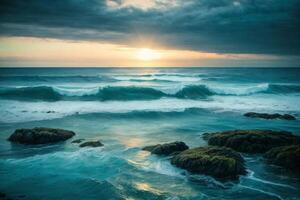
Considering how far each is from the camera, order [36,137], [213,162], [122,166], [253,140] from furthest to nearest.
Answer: [36,137]
[253,140]
[122,166]
[213,162]

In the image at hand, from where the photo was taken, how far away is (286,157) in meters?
10.1

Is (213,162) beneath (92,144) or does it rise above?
above

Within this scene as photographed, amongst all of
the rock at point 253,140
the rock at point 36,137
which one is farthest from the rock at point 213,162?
the rock at point 36,137

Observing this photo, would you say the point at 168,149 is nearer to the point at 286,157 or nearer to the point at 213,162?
the point at 213,162

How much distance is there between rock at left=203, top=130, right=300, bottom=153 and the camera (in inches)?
464

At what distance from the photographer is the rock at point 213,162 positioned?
9.16 m

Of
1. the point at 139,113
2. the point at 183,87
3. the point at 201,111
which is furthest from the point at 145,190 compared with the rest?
the point at 183,87

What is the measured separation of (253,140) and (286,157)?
6.62ft

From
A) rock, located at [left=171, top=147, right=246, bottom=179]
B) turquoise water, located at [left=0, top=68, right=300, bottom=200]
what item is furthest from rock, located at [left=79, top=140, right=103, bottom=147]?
rock, located at [left=171, top=147, right=246, bottom=179]

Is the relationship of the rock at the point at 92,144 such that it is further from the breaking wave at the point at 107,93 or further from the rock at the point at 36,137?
the breaking wave at the point at 107,93

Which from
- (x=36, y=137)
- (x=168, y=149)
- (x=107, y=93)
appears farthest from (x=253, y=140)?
(x=107, y=93)

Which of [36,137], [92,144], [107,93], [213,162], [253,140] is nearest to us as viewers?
[213,162]

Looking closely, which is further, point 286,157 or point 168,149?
point 168,149

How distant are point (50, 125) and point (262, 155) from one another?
11.5 meters
